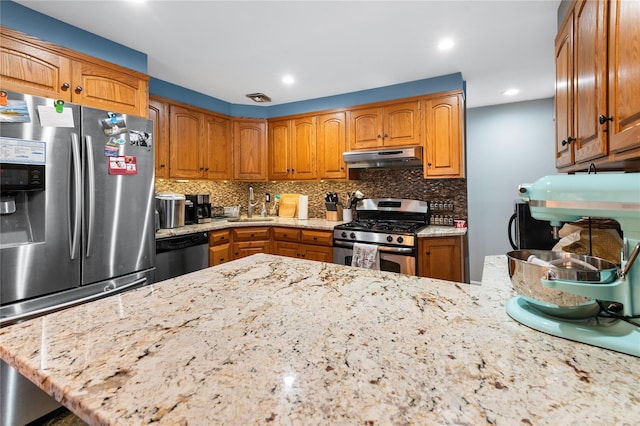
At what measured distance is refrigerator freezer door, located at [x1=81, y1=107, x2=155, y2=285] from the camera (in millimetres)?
1954

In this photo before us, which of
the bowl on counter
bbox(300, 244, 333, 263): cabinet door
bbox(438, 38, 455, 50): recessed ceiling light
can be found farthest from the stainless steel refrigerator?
bbox(438, 38, 455, 50): recessed ceiling light

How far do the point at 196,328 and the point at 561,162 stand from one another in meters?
2.12

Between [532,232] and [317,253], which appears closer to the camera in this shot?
[532,232]

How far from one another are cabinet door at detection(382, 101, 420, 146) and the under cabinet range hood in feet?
0.38

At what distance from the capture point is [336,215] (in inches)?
148

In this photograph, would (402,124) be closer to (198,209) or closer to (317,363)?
(198,209)

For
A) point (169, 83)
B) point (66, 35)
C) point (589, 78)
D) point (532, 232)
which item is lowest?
point (532, 232)

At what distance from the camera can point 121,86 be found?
7.89ft

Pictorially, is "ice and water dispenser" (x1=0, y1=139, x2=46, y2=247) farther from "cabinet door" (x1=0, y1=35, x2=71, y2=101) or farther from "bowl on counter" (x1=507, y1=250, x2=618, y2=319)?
"bowl on counter" (x1=507, y1=250, x2=618, y2=319)

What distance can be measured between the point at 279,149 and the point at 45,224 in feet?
8.69

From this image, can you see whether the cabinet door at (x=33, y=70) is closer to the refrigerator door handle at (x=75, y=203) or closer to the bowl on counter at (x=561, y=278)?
the refrigerator door handle at (x=75, y=203)

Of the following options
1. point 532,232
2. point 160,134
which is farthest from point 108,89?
point 532,232

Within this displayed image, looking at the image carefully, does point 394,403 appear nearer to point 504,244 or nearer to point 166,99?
point 166,99

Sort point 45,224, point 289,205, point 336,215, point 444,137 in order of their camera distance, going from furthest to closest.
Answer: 1. point 289,205
2. point 336,215
3. point 444,137
4. point 45,224
